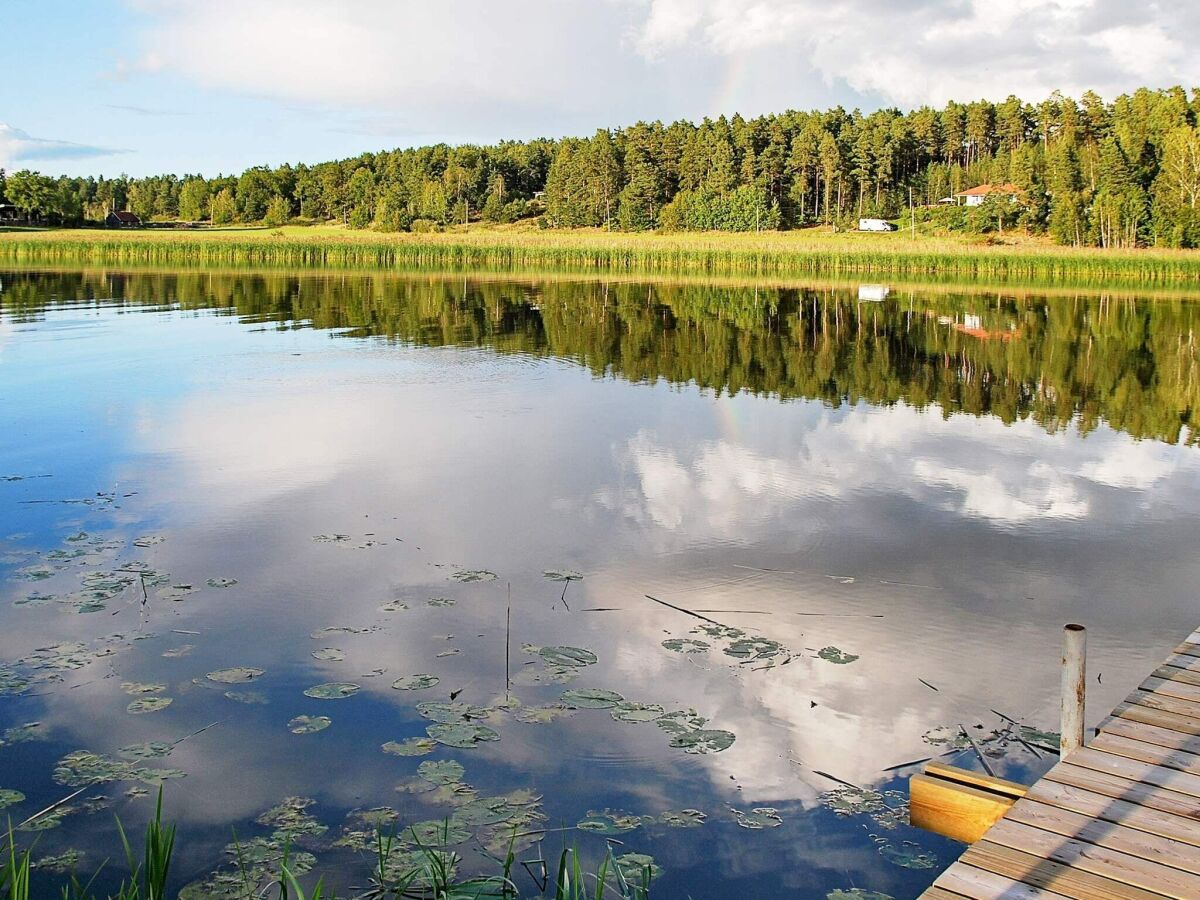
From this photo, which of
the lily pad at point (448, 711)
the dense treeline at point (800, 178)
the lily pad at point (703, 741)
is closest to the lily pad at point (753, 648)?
the lily pad at point (703, 741)

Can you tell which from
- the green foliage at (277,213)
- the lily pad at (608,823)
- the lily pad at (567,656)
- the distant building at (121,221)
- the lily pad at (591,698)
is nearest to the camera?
the lily pad at (608,823)

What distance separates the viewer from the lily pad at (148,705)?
5730 mm

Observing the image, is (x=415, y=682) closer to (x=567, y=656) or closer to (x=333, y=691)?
(x=333, y=691)

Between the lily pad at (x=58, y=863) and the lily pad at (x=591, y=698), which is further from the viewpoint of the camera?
the lily pad at (x=591, y=698)

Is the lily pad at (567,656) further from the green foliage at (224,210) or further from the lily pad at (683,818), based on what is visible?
the green foliage at (224,210)

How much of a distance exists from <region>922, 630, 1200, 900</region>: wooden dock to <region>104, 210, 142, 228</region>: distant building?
11513cm

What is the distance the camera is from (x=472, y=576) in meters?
8.00

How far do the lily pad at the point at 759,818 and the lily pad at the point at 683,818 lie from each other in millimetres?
154

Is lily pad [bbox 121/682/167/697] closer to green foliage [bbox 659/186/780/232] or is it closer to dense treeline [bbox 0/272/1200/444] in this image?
dense treeline [bbox 0/272/1200/444]

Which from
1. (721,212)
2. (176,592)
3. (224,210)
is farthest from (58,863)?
(224,210)

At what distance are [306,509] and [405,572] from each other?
2.13 metres

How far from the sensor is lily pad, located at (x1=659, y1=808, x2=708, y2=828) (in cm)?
474

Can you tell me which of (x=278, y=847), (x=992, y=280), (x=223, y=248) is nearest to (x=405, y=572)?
(x=278, y=847)

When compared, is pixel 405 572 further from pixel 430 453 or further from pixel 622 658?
pixel 430 453
